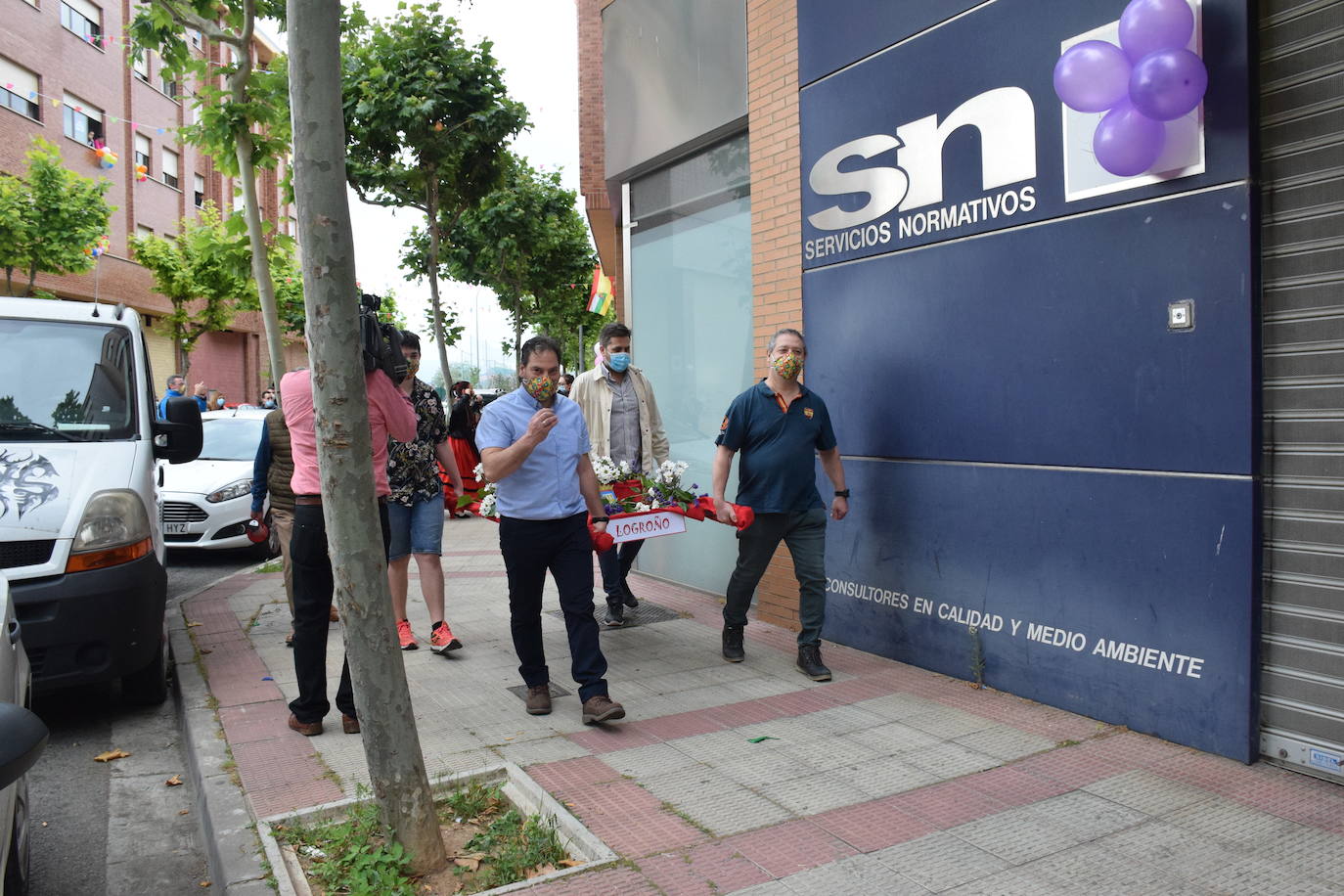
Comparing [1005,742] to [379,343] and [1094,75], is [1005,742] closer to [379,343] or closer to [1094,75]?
[1094,75]

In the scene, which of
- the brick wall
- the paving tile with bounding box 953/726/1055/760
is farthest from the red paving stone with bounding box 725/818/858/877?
the brick wall

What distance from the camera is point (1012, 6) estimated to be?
4969 millimetres

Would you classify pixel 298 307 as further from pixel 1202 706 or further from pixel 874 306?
pixel 1202 706

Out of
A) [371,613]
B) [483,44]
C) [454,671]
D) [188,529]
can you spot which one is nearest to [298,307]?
[483,44]

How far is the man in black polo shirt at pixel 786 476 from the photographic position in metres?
5.65

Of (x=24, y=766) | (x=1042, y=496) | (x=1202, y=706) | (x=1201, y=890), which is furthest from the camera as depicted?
(x=1042, y=496)

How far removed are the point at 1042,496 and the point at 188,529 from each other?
28.8 ft

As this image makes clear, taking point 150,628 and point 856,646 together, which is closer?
point 150,628

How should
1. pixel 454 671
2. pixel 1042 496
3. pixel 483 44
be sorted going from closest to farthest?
pixel 1042 496 < pixel 454 671 < pixel 483 44

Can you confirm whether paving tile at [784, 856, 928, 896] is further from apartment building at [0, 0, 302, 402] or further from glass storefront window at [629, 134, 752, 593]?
apartment building at [0, 0, 302, 402]

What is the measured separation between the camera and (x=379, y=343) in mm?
4512

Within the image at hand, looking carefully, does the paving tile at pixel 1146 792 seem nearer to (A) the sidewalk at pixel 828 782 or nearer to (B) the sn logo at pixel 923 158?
(A) the sidewalk at pixel 828 782

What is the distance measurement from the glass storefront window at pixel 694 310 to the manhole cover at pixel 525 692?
97.0 inches

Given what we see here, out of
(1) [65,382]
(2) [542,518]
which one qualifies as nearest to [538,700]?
(2) [542,518]
